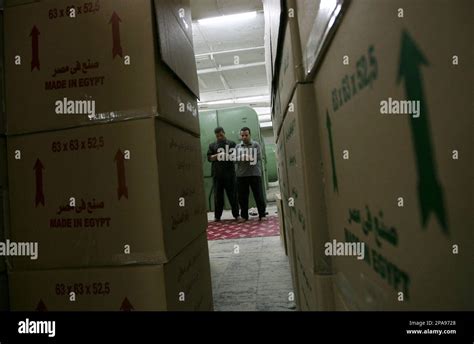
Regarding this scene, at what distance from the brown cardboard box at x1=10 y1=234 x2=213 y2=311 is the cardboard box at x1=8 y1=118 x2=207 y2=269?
0.02 m

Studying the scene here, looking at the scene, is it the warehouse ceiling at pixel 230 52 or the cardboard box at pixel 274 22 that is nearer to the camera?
the cardboard box at pixel 274 22

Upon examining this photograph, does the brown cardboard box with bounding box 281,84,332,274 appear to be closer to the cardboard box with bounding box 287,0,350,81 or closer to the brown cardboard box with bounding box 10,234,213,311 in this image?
the cardboard box with bounding box 287,0,350,81

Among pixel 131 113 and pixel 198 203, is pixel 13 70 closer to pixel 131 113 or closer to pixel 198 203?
pixel 131 113

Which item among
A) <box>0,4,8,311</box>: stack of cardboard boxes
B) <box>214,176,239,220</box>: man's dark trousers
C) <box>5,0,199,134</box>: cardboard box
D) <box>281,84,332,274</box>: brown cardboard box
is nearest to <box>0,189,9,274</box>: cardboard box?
<box>0,4,8,311</box>: stack of cardboard boxes

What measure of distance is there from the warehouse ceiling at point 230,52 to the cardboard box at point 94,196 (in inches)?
88.7

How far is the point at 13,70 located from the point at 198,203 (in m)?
0.70

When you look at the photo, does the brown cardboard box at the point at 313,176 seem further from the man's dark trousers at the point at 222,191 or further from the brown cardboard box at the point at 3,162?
the man's dark trousers at the point at 222,191

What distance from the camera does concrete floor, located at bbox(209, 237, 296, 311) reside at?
1526 millimetres

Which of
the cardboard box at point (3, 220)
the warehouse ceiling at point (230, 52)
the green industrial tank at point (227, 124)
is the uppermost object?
the warehouse ceiling at point (230, 52)

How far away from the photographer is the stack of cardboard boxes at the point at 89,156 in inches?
32.3

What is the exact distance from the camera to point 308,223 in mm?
702

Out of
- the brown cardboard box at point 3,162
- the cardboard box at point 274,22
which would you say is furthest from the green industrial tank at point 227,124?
the brown cardboard box at point 3,162

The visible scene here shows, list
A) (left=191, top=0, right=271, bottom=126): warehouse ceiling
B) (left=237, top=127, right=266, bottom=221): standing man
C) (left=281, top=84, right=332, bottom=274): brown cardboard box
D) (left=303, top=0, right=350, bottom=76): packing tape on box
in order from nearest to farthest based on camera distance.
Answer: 1. (left=303, top=0, right=350, bottom=76): packing tape on box
2. (left=281, top=84, right=332, bottom=274): brown cardboard box
3. (left=191, top=0, right=271, bottom=126): warehouse ceiling
4. (left=237, top=127, right=266, bottom=221): standing man
